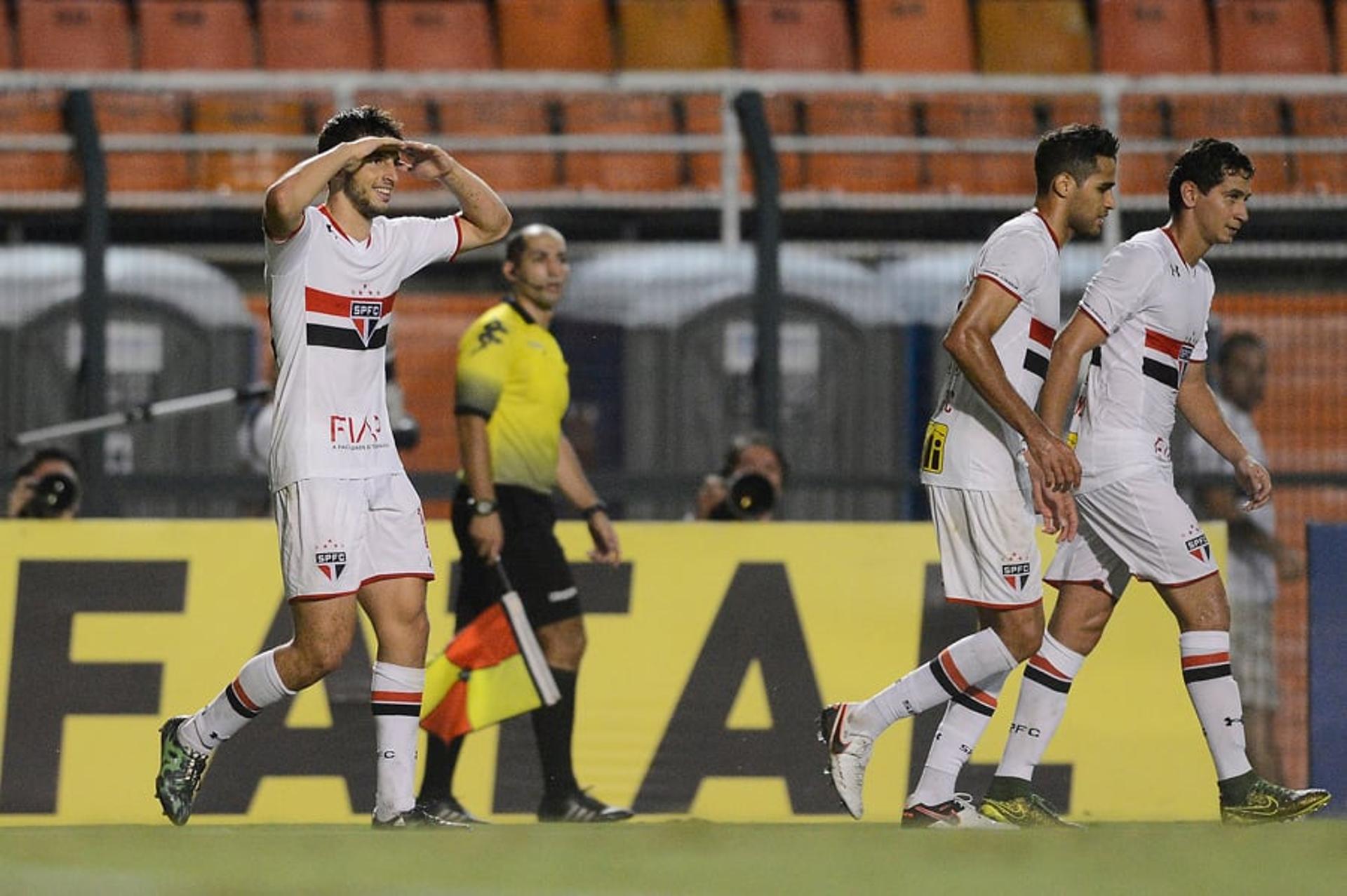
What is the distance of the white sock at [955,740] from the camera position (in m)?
7.34

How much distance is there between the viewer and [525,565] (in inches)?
344

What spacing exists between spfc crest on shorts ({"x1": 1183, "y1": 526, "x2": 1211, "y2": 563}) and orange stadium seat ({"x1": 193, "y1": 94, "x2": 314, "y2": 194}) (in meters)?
6.03

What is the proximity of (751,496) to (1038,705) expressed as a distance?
2.18 m

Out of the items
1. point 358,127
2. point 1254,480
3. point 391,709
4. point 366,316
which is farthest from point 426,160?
point 1254,480

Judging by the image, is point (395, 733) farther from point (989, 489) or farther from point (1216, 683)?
point (1216, 683)

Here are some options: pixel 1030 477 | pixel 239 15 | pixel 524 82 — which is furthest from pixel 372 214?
pixel 239 15

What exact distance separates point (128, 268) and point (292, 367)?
144 inches

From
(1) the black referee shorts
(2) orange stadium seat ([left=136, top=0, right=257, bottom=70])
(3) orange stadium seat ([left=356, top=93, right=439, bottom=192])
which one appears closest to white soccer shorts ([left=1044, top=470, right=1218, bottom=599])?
(1) the black referee shorts

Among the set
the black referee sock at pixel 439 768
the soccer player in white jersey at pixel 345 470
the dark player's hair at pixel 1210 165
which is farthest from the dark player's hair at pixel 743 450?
the soccer player in white jersey at pixel 345 470

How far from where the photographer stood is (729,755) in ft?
30.2

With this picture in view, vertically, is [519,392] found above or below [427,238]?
below

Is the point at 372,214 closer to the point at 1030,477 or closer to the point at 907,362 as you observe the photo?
the point at 1030,477

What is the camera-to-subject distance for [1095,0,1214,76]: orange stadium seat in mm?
16156

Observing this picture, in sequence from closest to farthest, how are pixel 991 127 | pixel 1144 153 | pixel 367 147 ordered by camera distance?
pixel 367 147 → pixel 1144 153 → pixel 991 127
